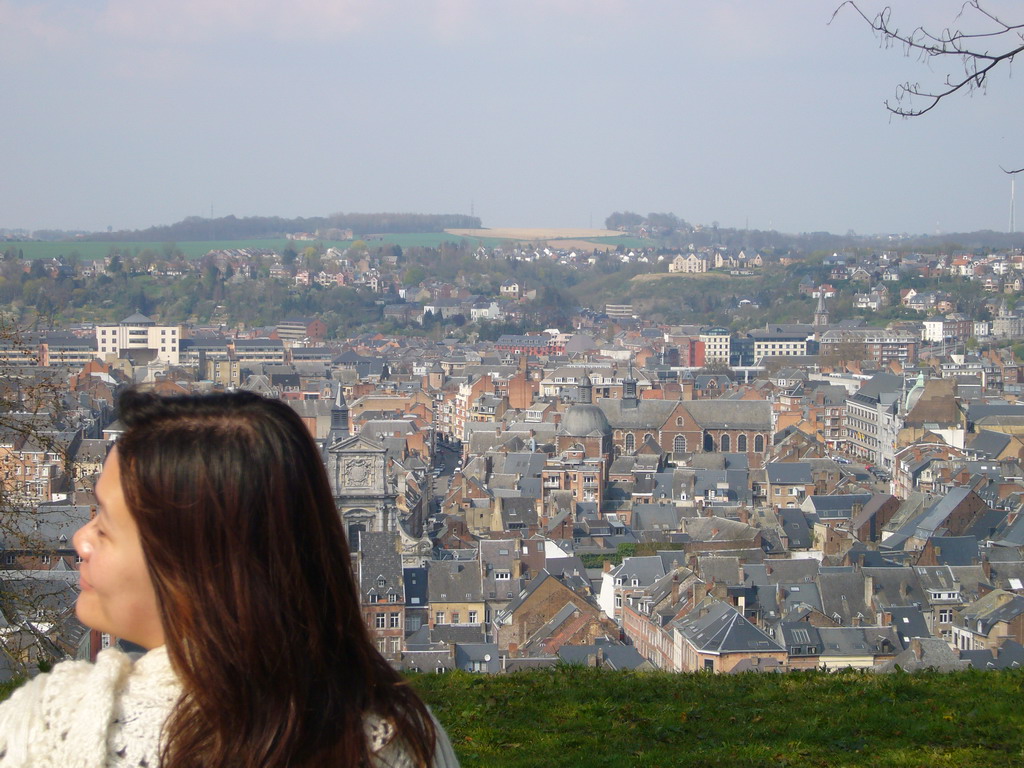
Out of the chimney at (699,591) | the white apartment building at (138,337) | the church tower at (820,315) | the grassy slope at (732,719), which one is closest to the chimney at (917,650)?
the chimney at (699,591)

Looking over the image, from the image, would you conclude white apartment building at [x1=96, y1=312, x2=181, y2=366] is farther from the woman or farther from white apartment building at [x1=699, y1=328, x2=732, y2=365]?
the woman

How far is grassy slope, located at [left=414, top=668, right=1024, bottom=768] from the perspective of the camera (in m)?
4.00

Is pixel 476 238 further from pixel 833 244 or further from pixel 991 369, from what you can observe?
pixel 991 369

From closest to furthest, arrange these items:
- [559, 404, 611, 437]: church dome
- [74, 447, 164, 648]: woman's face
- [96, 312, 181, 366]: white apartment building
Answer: [74, 447, 164, 648]: woman's face
[559, 404, 611, 437]: church dome
[96, 312, 181, 366]: white apartment building

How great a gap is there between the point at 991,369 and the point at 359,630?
54.1 meters

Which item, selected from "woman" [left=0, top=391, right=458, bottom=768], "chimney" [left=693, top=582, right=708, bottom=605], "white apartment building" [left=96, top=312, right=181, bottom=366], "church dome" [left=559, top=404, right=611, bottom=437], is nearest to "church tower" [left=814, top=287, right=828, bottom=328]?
"white apartment building" [left=96, top=312, right=181, bottom=366]

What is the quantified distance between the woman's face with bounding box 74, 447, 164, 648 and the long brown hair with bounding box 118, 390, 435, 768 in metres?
0.03

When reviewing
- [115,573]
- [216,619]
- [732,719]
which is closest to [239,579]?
[216,619]

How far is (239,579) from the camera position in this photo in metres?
1.21

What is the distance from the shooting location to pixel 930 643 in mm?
14523

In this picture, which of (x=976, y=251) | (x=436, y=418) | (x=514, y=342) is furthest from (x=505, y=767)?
(x=976, y=251)

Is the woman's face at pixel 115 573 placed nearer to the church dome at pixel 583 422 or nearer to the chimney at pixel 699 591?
the chimney at pixel 699 591

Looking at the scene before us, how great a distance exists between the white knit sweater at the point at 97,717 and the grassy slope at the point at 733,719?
9.33 feet

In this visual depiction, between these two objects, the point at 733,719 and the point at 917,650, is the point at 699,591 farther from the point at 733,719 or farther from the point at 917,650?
the point at 733,719
